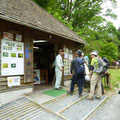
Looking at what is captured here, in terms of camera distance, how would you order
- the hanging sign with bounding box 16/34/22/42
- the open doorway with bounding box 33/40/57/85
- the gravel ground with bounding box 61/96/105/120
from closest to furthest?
the gravel ground with bounding box 61/96/105/120 → the hanging sign with bounding box 16/34/22/42 → the open doorway with bounding box 33/40/57/85

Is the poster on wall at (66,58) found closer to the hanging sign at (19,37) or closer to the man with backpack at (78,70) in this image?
the man with backpack at (78,70)

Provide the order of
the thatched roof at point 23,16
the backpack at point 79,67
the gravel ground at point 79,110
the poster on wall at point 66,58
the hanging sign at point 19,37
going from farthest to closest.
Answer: the poster on wall at point 66,58, the backpack at point 79,67, the hanging sign at point 19,37, the thatched roof at point 23,16, the gravel ground at point 79,110

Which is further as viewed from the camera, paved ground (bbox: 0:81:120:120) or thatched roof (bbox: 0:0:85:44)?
thatched roof (bbox: 0:0:85:44)

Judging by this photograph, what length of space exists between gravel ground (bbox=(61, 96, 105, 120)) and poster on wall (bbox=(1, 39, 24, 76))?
2427 mm

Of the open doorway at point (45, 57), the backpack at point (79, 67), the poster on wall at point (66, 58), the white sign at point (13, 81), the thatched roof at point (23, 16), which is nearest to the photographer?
the thatched roof at point (23, 16)

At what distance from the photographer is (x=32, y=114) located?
10.4 ft

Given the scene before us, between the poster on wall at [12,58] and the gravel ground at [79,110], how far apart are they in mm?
2427

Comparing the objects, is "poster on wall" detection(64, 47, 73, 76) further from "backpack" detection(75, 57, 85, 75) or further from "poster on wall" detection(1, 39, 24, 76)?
"poster on wall" detection(1, 39, 24, 76)

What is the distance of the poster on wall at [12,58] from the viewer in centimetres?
386

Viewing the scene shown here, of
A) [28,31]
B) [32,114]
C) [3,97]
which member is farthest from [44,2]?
[32,114]

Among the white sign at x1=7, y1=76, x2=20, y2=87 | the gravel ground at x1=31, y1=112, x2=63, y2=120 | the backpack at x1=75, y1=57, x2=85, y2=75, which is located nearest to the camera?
the gravel ground at x1=31, y1=112, x2=63, y2=120

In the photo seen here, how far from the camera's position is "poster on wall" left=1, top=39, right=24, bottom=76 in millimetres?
3859

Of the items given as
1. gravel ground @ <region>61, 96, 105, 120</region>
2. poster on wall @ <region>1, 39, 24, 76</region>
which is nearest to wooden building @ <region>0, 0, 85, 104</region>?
poster on wall @ <region>1, 39, 24, 76</region>

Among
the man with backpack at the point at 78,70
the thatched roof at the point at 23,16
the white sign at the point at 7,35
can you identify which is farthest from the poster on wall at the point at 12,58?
the man with backpack at the point at 78,70
